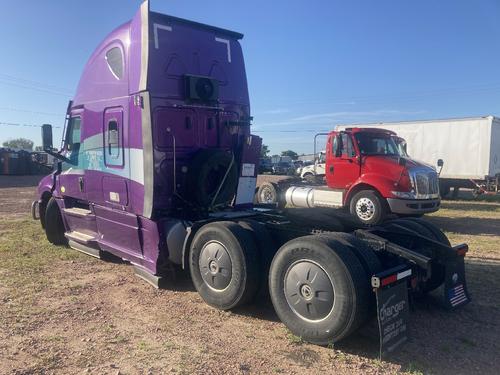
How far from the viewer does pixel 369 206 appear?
1161 cm

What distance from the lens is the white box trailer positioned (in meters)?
18.6

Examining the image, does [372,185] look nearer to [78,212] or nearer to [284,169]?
[78,212]

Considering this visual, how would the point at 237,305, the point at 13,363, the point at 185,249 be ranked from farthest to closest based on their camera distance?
the point at 185,249 < the point at 237,305 < the point at 13,363

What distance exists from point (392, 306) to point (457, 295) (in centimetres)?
139

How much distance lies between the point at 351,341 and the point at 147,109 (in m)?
3.70

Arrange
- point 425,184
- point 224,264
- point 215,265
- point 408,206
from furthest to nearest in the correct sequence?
point 425,184 < point 408,206 < point 215,265 < point 224,264

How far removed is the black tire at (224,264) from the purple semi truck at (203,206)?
2 centimetres

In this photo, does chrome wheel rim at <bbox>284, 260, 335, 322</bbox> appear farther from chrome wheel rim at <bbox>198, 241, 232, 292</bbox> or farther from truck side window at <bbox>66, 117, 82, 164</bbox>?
truck side window at <bbox>66, 117, 82, 164</bbox>

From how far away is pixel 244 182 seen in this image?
7.09 m

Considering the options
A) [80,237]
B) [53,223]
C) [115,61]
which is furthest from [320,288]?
[53,223]

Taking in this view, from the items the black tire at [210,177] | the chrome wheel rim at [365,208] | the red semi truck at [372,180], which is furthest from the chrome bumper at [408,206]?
the black tire at [210,177]

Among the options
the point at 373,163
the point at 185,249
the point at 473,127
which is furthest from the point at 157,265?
the point at 473,127

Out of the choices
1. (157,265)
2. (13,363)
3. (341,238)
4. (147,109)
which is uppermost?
(147,109)

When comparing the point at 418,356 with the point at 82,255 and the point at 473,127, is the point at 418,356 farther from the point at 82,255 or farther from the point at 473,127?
the point at 473,127
